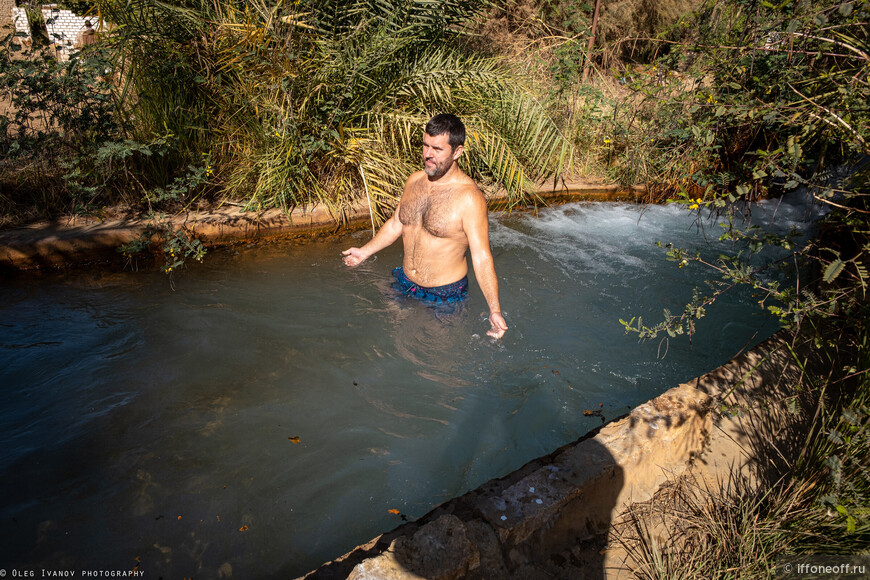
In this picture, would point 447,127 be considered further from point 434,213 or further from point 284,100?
point 284,100

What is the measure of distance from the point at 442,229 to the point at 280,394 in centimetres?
160

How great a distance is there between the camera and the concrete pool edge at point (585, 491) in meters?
1.83

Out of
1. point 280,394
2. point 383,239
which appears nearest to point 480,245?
point 383,239

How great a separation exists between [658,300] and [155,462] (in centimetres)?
433

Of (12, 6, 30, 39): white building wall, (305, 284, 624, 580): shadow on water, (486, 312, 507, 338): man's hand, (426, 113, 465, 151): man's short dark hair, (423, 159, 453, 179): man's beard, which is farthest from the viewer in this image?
(12, 6, 30, 39): white building wall

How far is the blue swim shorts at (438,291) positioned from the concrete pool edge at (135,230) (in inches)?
67.2

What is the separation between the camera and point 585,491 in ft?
→ 7.08

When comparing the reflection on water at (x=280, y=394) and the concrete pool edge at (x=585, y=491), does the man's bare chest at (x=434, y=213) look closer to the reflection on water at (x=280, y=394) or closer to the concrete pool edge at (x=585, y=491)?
the reflection on water at (x=280, y=394)

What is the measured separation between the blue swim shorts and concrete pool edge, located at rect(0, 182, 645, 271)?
1.71 m

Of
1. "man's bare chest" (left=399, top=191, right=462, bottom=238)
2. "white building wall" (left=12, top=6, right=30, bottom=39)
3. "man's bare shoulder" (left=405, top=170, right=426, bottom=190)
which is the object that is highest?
"white building wall" (left=12, top=6, right=30, bottom=39)

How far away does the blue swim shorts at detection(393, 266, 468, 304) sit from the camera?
400 cm

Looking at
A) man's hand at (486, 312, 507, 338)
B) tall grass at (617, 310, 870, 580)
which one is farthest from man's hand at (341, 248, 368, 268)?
tall grass at (617, 310, 870, 580)

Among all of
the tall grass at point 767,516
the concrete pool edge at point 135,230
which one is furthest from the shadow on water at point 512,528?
the concrete pool edge at point 135,230

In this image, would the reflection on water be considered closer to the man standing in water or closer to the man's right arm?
the man standing in water
